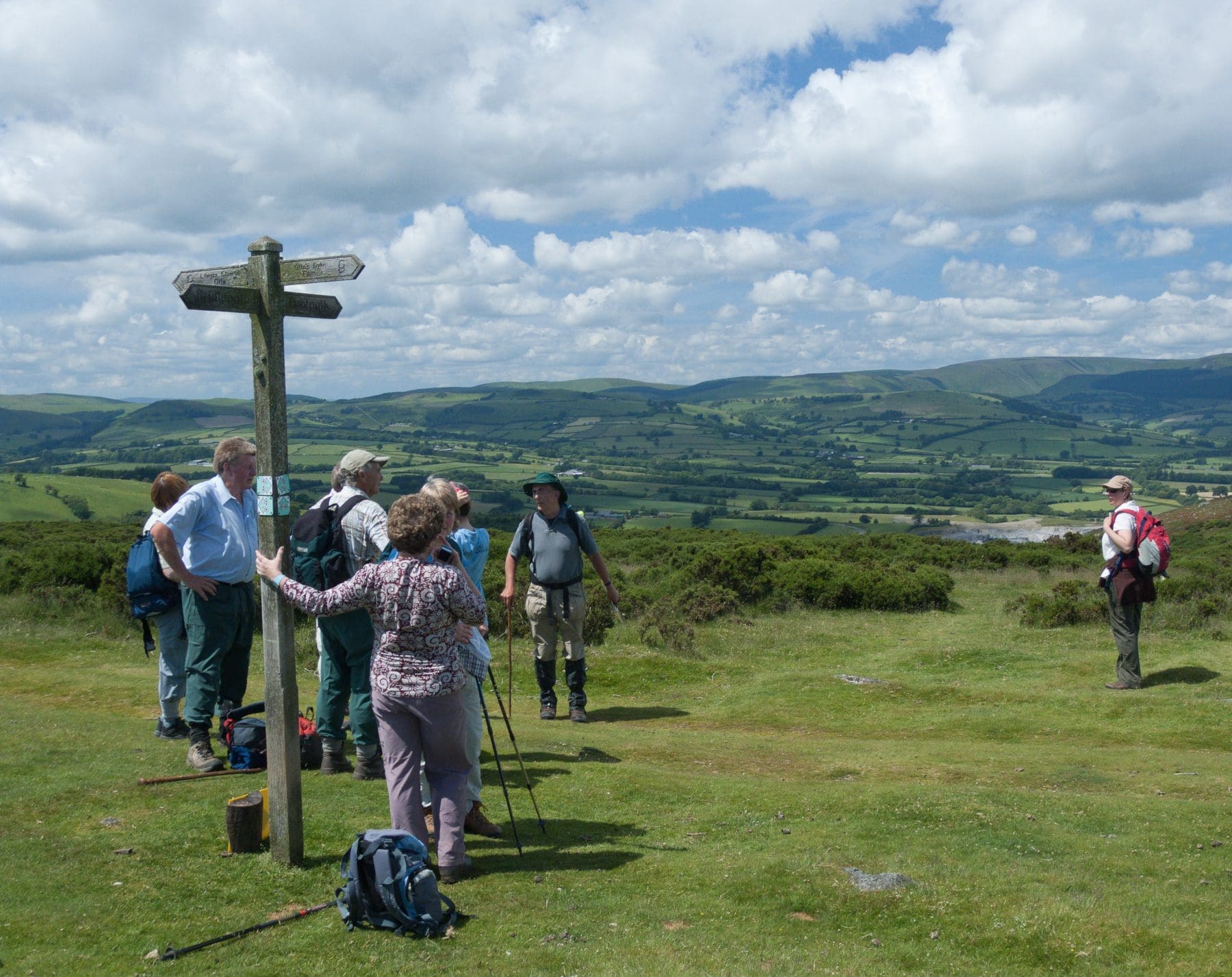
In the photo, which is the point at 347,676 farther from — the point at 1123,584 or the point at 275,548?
the point at 1123,584

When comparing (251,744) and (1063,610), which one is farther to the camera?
(1063,610)

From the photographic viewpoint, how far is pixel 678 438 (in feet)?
578

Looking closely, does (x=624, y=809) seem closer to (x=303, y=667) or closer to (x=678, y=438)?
(x=303, y=667)

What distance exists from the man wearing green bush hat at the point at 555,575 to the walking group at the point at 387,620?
0.02 m

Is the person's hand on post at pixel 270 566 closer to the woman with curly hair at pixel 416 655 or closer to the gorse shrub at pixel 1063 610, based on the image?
the woman with curly hair at pixel 416 655

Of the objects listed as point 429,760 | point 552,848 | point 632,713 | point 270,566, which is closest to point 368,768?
point 552,848

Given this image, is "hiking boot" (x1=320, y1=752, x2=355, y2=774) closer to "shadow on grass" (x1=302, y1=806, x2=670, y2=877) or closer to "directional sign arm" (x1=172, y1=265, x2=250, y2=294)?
"shadow on grass" (x1=302, y1=806, x2=670, y2=877)

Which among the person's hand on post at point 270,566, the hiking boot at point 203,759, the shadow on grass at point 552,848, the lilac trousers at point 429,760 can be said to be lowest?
the shadow on grass at point 552,848

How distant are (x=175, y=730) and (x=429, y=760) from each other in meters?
4.36

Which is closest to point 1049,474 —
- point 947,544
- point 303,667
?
point 947,544

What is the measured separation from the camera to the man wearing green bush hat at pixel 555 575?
11.1m

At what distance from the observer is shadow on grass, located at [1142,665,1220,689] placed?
12789 millimetres

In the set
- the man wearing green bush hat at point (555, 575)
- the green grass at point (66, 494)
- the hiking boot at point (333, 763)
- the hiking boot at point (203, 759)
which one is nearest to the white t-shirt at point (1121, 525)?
the man wearing green bush hat at point (555, 575)

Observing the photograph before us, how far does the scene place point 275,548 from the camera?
5969mm
